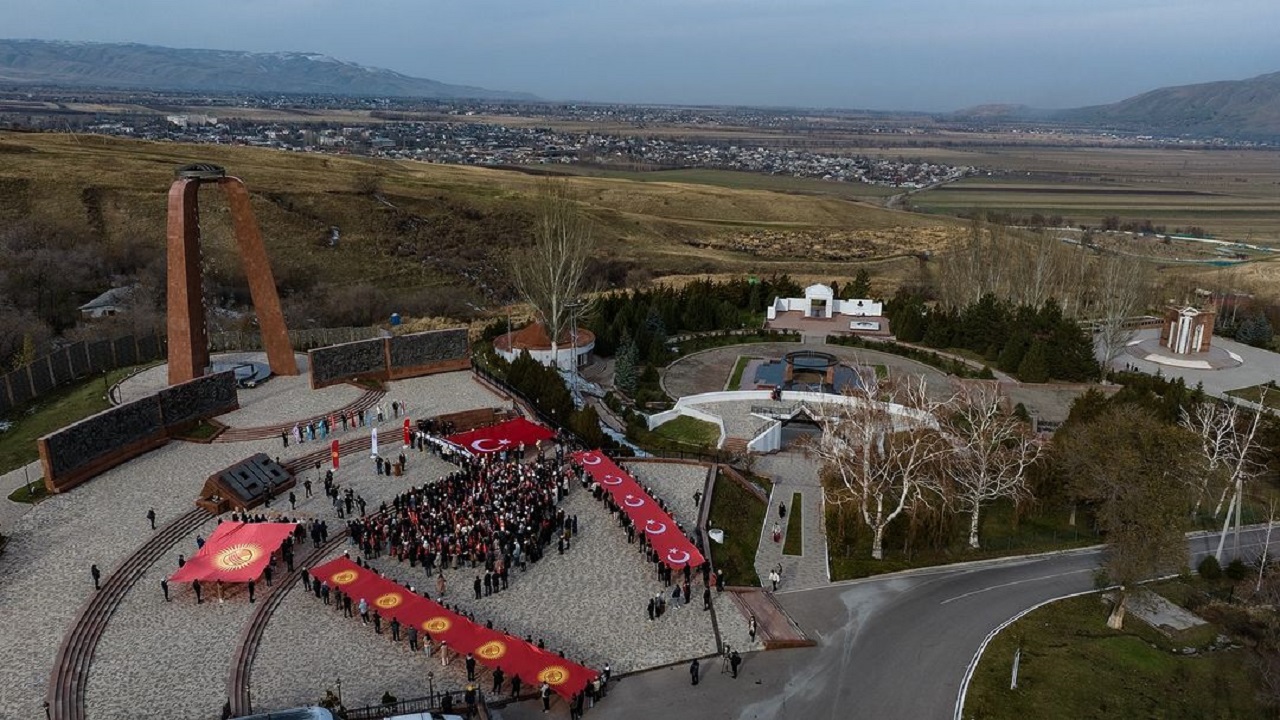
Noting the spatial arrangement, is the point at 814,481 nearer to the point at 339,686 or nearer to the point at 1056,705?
the point at 1056,705

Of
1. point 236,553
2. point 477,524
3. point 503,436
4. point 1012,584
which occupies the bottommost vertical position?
point 1012,584

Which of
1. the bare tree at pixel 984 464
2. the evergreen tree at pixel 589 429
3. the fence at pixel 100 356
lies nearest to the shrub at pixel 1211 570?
the bare tree at pixel 984 464

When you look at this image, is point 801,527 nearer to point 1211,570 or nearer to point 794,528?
point 794,528

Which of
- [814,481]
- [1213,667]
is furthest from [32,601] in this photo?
[1213,667]

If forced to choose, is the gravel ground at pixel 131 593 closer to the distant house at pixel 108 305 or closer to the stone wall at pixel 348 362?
the stone wall at pixel 348 362

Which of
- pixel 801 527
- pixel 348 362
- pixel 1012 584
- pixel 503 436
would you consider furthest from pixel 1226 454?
pixel 348 362

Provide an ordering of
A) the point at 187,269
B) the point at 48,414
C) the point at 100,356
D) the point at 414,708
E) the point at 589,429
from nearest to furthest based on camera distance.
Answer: the point at 414,708 → the point at 589,429 → the point at 187,269 → the point at 48,414 → the point at 100,356

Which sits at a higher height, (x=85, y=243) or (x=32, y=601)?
(x=85, y=243)
